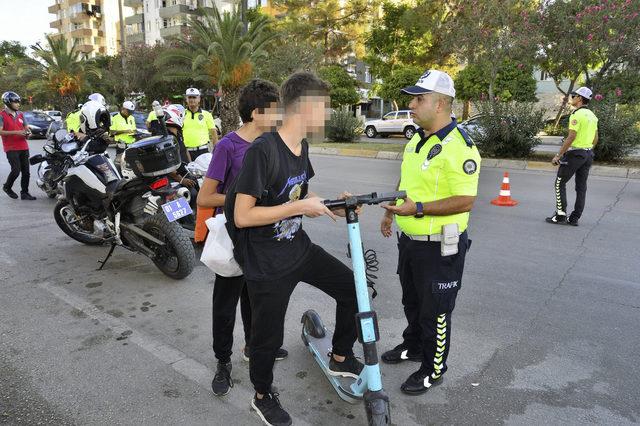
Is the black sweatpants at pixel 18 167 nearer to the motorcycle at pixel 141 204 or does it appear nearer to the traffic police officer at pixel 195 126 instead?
the traffic police officer at pixel 195 126

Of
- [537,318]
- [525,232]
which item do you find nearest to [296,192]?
[537,318]

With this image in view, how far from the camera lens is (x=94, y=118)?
645cm

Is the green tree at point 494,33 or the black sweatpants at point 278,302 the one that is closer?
the black sweatpants at point 278,302

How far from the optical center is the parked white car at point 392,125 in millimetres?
25969

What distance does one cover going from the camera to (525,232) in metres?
6.38

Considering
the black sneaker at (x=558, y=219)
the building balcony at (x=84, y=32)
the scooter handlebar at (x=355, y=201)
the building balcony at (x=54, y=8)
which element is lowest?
the black sneaker at (x=558, y=219)

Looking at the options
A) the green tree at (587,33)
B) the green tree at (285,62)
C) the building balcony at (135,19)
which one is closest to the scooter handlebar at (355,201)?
the green tree at (587,33)

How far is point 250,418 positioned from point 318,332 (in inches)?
30.0

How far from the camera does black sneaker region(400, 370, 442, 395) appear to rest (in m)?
2.86

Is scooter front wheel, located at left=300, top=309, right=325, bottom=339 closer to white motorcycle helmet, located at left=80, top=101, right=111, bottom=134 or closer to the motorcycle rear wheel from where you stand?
the motorcycle rear wheel

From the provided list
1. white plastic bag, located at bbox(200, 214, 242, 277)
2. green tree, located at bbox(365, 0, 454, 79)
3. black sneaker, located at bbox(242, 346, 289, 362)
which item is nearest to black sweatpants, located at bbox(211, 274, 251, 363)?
white plastic bag, located at bbox(200, 214, 242, 277)

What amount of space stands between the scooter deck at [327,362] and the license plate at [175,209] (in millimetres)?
1876

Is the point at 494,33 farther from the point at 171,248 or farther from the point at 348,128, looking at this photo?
the point at 171,248

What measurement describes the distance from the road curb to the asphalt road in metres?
6.23
